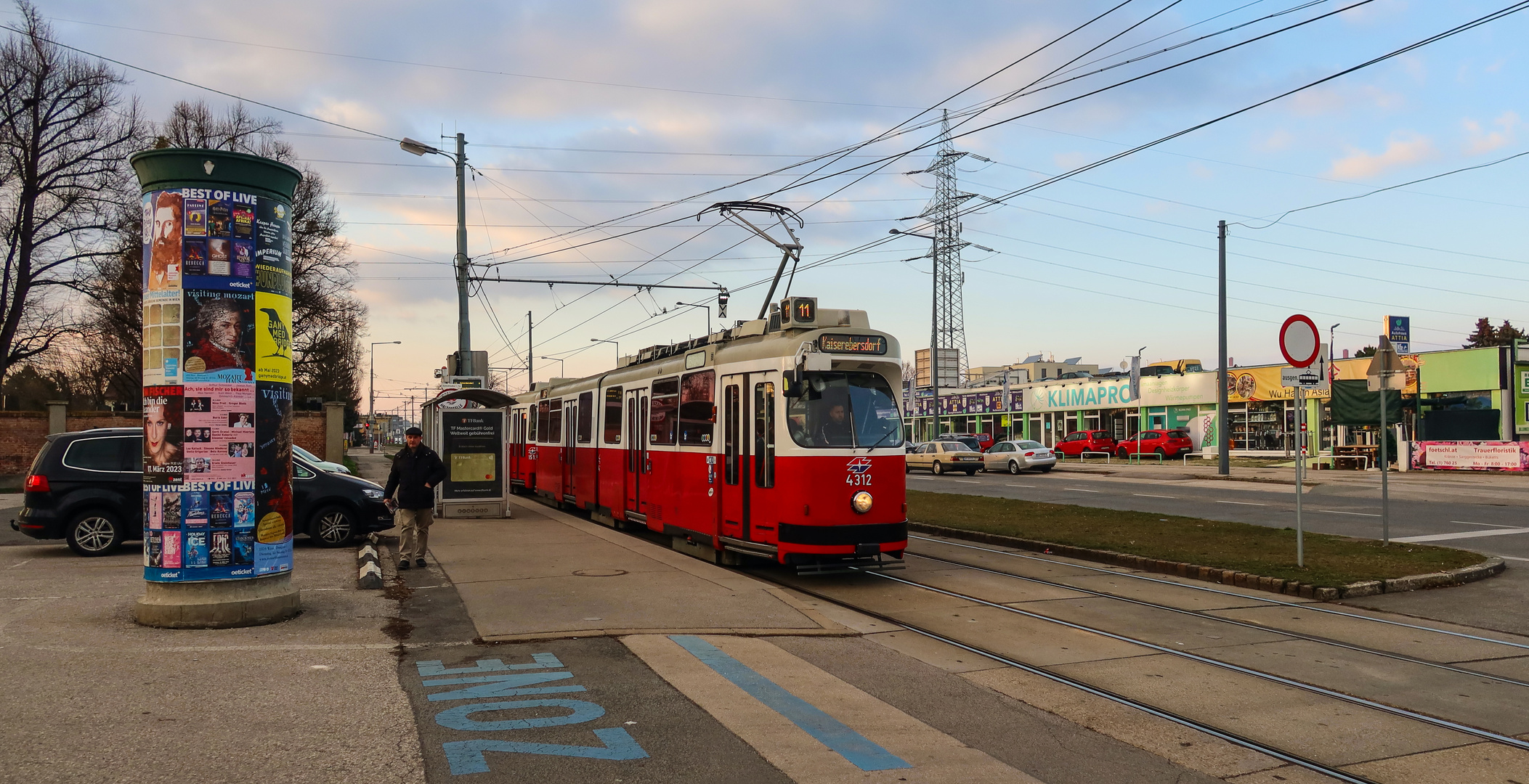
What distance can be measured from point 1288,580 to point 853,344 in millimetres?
5362

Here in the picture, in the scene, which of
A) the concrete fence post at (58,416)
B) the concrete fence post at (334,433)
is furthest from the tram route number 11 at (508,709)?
the concrete fence post at (334,433)

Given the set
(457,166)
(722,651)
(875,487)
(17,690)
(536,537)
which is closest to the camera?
(17,690)

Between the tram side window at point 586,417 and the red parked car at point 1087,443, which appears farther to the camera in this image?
the red parked car at point 1087,443

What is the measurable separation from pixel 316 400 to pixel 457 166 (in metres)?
21.1

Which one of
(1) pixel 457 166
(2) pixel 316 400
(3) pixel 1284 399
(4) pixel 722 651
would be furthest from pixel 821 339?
(3) pixel 1284 399

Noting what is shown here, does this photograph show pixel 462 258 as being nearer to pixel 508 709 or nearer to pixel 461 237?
→ pixel 461 237

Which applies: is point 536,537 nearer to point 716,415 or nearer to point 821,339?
point 716,415

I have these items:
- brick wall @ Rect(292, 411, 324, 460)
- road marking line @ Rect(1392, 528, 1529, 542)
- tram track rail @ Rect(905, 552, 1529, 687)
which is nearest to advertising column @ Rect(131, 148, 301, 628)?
tram track rail @ Rect(905, 552, 1529, 687)

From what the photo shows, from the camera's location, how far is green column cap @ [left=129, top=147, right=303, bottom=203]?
8.46 meters

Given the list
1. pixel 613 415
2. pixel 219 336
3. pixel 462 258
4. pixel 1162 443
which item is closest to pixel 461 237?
pixel 462 258

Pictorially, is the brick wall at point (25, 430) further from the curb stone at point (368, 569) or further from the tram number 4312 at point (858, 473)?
the tram number 4312 at point (858, 473)

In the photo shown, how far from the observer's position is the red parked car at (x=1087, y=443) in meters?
54.2

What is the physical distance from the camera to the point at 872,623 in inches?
376

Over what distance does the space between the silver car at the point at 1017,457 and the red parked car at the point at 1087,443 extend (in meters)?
14.5
